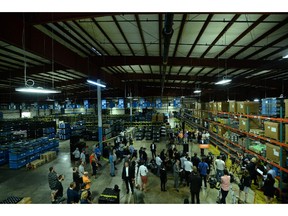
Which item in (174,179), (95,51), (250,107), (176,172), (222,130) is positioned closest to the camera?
(176,172)

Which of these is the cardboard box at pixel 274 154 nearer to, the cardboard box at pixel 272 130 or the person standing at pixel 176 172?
the cardboard box at pixel 272 130

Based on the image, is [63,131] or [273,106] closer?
[273,106]

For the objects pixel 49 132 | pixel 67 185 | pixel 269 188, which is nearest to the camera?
pixel 269 188

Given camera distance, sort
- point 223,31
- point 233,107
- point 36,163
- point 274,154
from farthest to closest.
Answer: point 36,163 < point 233,107 < point 274,154 < point 223,31

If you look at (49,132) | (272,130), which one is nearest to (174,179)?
(272,130)

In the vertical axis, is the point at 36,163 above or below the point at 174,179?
below

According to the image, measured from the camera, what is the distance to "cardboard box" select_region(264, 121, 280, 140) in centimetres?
725

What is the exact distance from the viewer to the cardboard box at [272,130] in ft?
23.8

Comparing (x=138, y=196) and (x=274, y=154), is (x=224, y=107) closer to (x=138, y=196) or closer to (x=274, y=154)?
(x=274, y=154)

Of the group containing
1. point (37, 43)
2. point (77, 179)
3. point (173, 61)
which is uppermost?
point (173, 61)

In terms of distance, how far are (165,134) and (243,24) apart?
1654 centimetres

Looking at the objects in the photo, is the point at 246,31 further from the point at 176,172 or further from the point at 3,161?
the point at 3,161

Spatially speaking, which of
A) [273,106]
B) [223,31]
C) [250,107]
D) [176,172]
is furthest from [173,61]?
[176,172]

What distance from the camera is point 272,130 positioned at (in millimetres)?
7566
